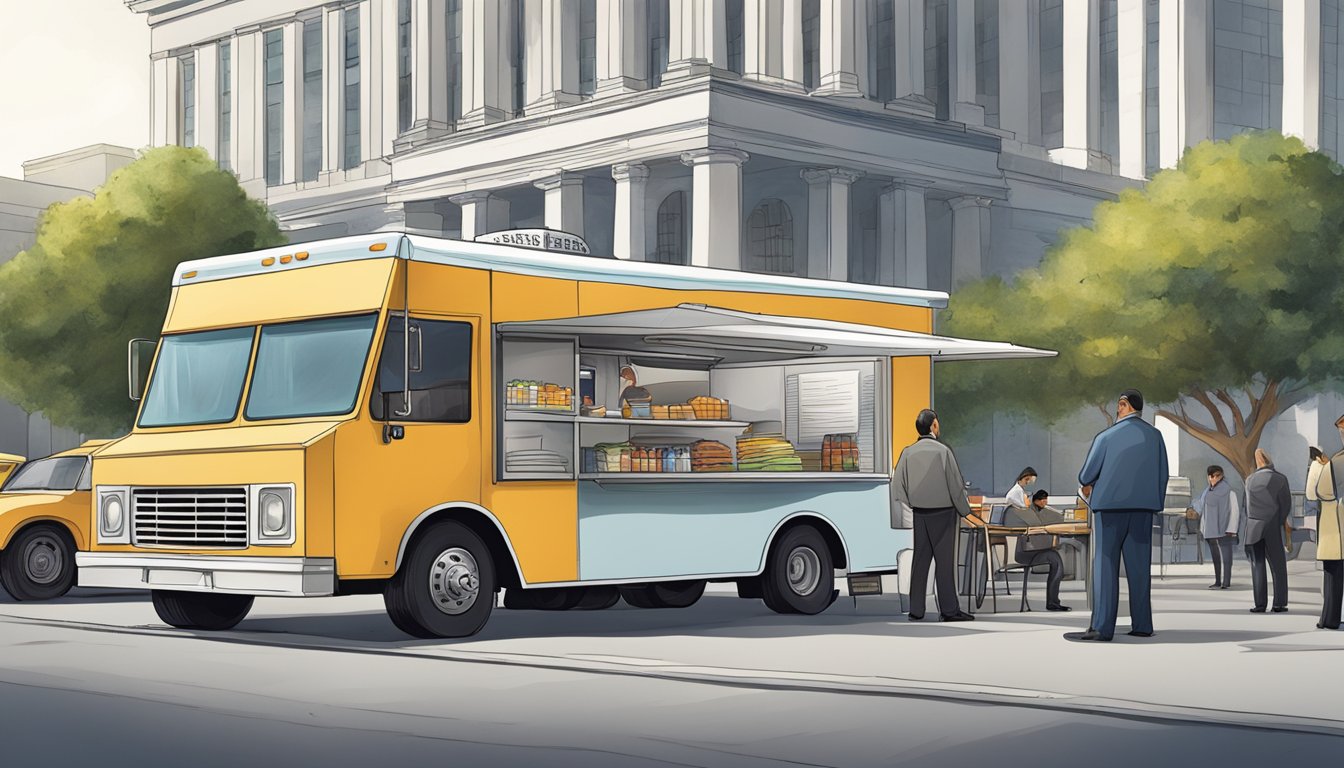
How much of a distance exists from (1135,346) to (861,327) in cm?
1479

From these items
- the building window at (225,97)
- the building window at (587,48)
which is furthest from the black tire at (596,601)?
the building window at (225,97)

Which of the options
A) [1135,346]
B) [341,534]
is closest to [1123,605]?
[341,534]

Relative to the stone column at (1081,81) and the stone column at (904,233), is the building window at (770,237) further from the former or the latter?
the stone column at (1081,81)

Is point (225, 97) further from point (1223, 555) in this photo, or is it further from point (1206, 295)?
point (1223, 555)

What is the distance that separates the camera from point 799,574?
17.4m

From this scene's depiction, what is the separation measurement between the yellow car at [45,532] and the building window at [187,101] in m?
53.8

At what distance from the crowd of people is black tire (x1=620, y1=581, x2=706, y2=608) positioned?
10.3 feet

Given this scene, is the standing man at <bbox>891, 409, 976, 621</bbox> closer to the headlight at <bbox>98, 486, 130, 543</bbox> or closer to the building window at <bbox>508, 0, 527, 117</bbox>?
the headlight at <bbox>98, 486, 130, 543</bbox>

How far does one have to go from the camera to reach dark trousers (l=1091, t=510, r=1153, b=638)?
44.7 feet

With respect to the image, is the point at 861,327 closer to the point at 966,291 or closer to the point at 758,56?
the point at 966,291

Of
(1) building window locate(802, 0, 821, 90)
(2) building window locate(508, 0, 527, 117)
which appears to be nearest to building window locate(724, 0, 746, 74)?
(1) building window locate(802, 0, 821, 90)

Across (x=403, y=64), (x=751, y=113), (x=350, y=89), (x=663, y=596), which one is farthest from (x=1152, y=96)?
(x=663, y=596)

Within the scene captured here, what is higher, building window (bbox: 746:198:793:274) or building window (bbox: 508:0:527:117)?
building window (bbox: 508:0:527:117)

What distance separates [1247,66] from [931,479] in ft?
159
